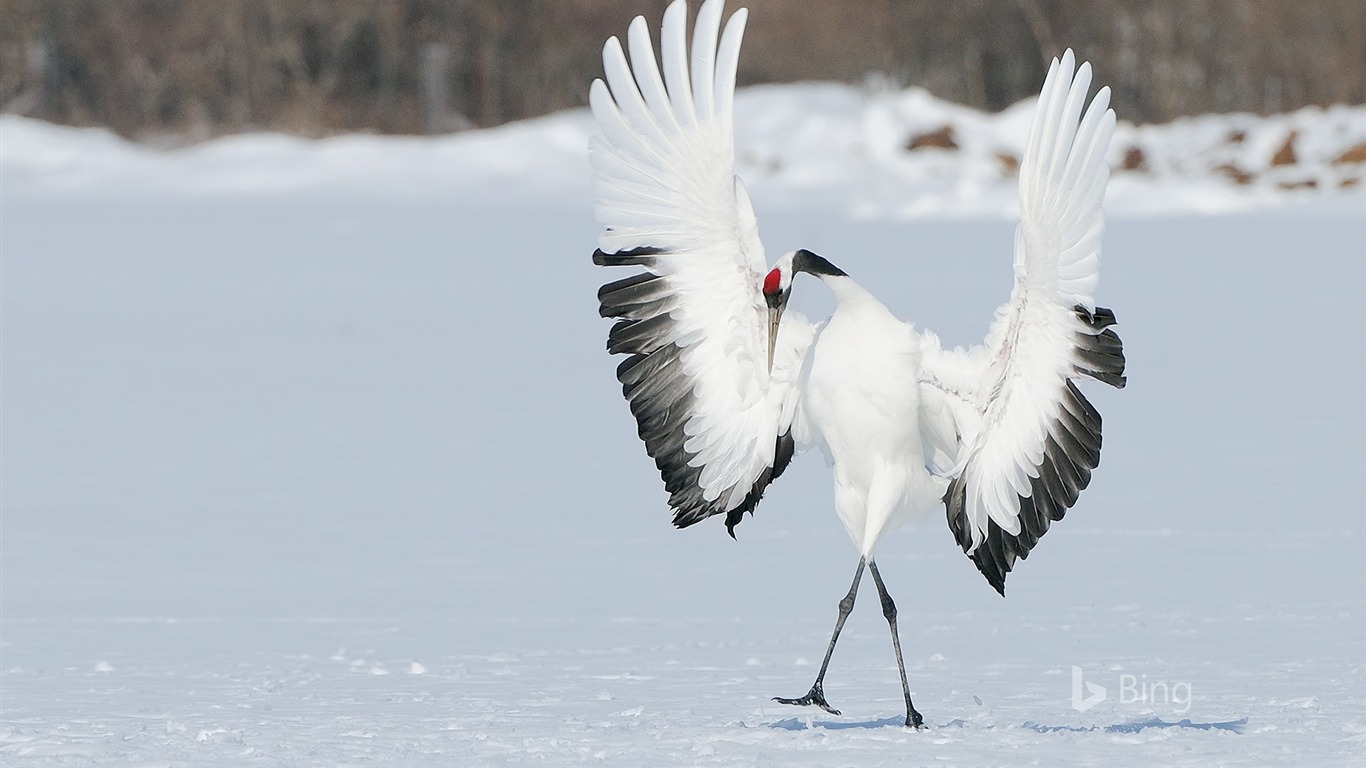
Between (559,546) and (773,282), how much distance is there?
3.20m

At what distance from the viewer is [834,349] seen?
5.46 m

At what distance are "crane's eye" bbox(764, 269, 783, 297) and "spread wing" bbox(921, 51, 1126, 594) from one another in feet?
1.46

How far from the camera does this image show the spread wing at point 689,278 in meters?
5.77

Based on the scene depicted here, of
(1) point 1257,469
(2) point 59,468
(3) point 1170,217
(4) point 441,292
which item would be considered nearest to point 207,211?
(4) point 441,292

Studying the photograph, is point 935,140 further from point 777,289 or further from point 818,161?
point 777,289

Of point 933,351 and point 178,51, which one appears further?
point 178,51

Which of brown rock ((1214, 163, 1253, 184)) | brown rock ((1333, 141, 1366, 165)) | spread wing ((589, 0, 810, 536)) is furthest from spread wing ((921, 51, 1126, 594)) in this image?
brown rock ((1333, 141, 1366, 165))

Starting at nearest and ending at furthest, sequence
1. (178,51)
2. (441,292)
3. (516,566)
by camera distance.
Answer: (516,566), (441,292), (178,51)

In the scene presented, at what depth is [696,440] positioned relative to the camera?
595cm

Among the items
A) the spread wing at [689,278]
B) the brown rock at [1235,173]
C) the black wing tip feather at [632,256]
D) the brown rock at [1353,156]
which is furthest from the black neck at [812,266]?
the brown rock at [1353,156]

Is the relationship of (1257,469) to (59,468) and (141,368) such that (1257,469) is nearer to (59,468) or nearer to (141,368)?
(59,468)

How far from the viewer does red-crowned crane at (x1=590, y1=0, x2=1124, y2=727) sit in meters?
5.24

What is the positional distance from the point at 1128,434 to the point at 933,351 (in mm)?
5752

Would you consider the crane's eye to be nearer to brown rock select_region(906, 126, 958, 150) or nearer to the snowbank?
the snowbank
